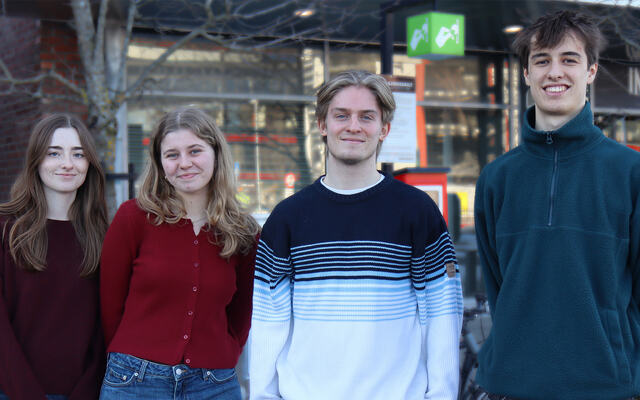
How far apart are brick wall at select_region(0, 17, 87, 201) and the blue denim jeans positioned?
18.9ft

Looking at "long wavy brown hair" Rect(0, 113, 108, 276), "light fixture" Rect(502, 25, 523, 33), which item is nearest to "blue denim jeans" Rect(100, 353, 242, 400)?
"long wavy brown hair" Rect(0, 113, 108, 276)

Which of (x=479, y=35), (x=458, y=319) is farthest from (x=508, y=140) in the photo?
(x=458, y=319)

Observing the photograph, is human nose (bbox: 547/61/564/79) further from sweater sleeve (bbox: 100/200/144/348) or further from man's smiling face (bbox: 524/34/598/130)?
sweater sleeve (bbox: 100/200/144/348)

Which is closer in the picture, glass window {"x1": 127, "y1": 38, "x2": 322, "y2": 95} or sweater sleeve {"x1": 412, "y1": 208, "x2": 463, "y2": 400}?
sweater sleeve {"x1": 412, "y1": 208, "x2": 463, "y2": 400}

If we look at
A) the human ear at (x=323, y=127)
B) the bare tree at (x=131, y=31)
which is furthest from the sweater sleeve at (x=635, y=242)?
the bare tree at (x=131, y=31)

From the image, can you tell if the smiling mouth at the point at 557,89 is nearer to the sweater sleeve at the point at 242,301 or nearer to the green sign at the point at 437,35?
the sweater sleeve at the point at 242,301

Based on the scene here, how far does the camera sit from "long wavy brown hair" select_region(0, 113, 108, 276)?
9.58 ft

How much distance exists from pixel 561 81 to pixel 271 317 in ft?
4.53

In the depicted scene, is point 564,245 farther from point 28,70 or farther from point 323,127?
point 28,70

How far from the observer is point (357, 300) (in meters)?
2.58

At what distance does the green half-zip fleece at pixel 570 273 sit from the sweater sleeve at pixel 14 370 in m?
1.77

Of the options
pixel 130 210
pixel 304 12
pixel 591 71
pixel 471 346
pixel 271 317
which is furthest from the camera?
pixel 304 12

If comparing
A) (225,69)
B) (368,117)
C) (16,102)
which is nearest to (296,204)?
(368,117)

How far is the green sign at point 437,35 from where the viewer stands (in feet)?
20.2
